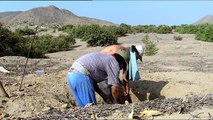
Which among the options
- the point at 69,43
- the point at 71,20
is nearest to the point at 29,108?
the point at 69,43

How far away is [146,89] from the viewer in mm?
8734

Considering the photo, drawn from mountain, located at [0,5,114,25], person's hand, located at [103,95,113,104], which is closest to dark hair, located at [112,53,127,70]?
person's hand, located at [103,95,113,104]

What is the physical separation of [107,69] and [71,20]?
9263 cm

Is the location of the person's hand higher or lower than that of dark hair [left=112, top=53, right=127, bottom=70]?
lower

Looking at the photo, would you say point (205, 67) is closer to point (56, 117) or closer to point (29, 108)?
point (29, 108)

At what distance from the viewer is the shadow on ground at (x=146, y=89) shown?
842 cm

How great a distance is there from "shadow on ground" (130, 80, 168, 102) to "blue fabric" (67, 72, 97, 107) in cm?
213

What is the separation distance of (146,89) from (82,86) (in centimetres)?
269

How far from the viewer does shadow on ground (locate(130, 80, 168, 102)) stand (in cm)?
842

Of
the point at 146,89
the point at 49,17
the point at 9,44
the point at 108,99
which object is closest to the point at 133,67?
the point at 108,99

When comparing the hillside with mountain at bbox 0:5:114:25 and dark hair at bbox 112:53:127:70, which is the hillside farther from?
dark hair at bbox 112:53:127:70

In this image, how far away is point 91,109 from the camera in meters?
5.03

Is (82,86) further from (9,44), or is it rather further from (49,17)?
(49,17)

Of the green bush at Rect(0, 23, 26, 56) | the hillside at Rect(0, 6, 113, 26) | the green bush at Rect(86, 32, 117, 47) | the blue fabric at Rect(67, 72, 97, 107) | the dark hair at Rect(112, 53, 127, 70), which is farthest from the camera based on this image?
the hillside at Rect(0, 6, 113, 26)
